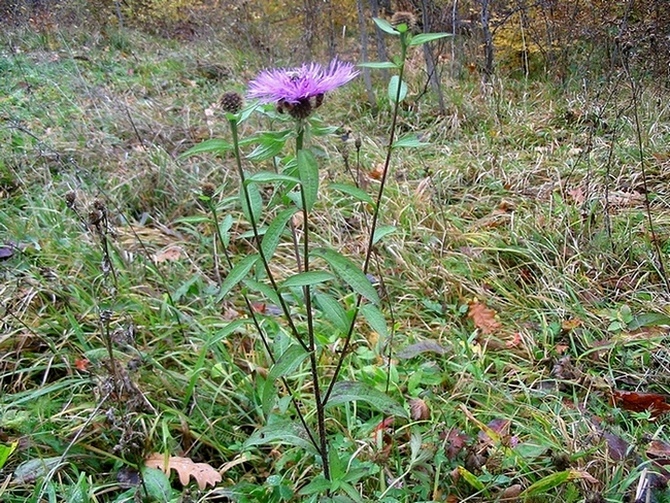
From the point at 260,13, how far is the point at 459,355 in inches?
179

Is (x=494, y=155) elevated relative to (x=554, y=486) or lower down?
elevated

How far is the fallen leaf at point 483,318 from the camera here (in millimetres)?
1784

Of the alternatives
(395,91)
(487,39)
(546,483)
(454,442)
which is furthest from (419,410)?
(487,39)

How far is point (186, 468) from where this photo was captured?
4.09 ft

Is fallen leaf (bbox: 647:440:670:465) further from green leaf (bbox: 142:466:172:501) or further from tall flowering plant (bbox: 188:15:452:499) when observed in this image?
green leaf (bbox: 142:466:172:501)

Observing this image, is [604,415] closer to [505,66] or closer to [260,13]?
[505,66]

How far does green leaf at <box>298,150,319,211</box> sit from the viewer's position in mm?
801

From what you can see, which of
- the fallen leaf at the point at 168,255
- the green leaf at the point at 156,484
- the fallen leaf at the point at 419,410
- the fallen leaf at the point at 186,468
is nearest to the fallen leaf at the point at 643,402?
the fallen leaf at the point at 419,410

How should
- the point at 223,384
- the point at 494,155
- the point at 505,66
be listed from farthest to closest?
the point at 505,66
the point at 494,155
the point at 223,384

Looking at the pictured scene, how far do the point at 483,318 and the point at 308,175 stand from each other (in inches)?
48.5

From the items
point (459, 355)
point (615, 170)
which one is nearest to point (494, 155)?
point (615, 170)

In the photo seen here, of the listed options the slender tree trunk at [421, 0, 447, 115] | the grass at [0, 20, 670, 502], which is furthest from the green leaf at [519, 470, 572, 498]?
the slender tree trunk at [421, 0, 447, 115]

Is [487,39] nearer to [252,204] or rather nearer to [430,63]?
[430,63]

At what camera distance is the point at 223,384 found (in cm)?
149
